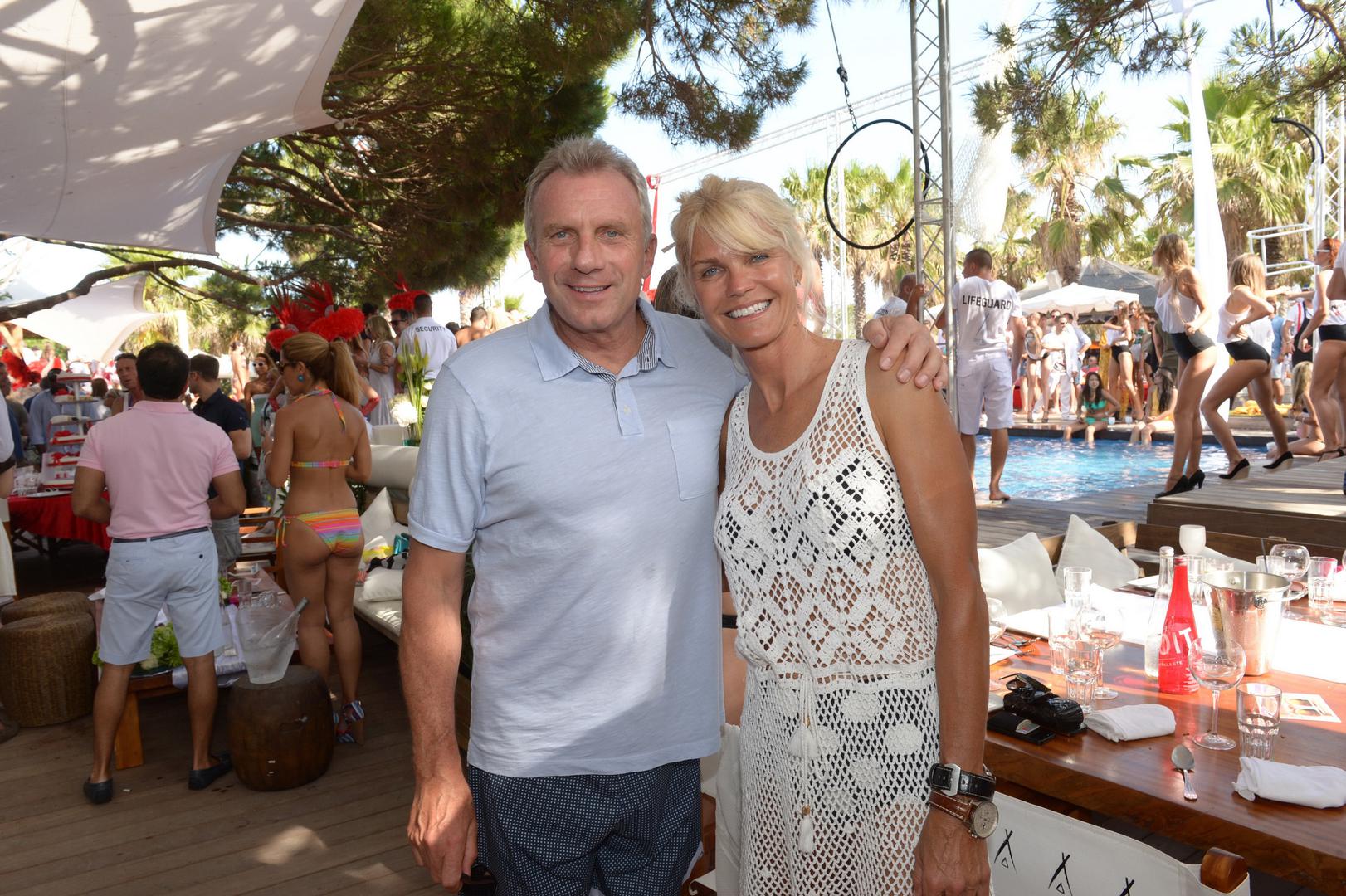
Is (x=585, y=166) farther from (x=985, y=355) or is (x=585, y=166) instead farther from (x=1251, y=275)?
(x=985, y=355)

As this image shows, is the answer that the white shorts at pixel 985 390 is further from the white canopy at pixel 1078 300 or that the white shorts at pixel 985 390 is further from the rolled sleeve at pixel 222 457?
the white canopy at pixel 1078 300

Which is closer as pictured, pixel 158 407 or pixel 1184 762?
pixel 1184 762

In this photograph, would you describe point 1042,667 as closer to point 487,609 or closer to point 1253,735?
point 1253,735

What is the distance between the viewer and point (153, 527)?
150 inches

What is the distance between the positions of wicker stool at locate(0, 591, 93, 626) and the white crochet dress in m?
4.87

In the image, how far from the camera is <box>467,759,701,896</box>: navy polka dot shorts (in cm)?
159

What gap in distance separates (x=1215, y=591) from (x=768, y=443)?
4.00 feet

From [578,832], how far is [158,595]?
299 cm

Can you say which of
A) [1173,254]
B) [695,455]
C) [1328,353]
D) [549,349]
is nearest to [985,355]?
[1173,254]

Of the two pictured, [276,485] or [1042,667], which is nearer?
[1042,667]

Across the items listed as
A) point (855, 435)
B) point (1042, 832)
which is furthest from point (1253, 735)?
point (855, 435)

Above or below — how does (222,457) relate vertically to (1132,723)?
above

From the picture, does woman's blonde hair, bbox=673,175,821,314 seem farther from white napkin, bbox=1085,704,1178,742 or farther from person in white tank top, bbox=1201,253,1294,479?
person in white tank top, bbox=1201,253,1294,479

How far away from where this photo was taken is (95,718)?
3939 mm
